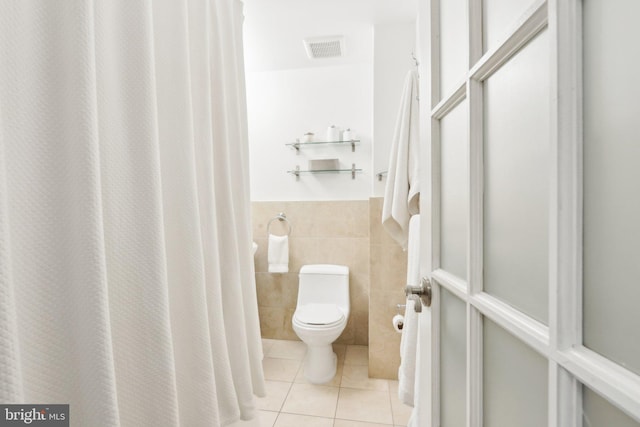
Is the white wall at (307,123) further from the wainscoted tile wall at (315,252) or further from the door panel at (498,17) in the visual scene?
the door panel at (498,17)

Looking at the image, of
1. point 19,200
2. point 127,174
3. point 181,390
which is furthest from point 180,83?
point 181,390

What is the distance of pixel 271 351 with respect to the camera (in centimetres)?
222

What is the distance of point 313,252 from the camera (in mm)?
2350

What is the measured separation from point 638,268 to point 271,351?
235cm

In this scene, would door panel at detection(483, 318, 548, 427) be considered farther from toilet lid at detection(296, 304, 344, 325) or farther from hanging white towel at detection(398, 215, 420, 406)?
toilet lid at detection(296, 304, 344, 325)

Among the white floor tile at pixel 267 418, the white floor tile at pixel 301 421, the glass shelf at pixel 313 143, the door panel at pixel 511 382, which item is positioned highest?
the glass shelf at pixel 313 143

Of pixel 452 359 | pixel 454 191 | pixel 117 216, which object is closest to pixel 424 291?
pixel 452 359

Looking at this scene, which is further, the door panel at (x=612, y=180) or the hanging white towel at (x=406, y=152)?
the hanging white towel at (x=406, y=152)

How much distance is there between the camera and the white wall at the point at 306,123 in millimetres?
2336

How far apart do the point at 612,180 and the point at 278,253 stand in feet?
7.11

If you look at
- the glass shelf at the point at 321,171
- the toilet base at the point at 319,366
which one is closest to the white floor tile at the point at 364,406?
the toilet base at the point at 319,366

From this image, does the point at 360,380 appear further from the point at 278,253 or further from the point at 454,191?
the point at 454,191

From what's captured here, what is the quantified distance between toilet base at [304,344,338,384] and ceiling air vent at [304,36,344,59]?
2121 millimetres

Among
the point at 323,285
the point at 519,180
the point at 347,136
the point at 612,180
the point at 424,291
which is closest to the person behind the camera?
the point at 612,180
